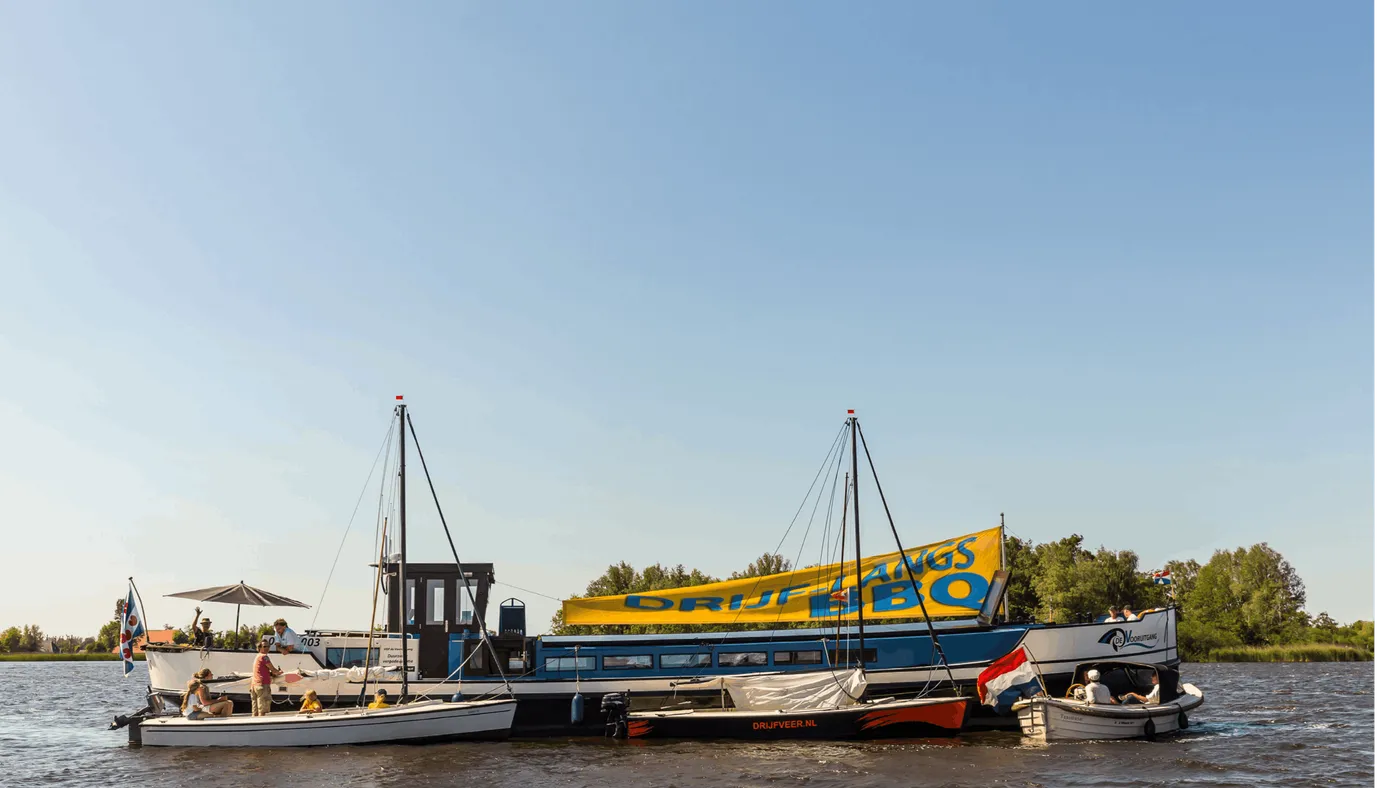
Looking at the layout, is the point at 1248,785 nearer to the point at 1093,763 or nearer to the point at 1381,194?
the point at 1093,763

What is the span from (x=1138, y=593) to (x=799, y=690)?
71656 mm

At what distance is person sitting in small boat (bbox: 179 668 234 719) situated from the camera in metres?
34.9

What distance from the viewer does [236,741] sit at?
33750mm

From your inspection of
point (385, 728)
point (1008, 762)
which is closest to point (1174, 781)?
point (1008, 762)

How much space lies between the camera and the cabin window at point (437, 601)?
39.1 meters

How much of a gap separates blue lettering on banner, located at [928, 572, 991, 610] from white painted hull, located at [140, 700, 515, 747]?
1618 cm

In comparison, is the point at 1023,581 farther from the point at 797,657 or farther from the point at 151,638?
the point at 151,638

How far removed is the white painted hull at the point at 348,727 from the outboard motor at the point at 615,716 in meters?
3.41

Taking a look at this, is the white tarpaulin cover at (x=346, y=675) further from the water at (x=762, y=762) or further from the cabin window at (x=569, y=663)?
the cabin window at (x=569, y=663)

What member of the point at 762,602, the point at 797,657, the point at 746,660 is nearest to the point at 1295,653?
the point at 762,602

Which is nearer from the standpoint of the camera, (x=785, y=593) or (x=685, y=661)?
(x=685, y=661)

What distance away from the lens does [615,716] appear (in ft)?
114

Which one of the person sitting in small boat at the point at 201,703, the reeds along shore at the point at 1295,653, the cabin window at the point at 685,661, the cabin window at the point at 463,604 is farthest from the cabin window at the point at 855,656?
the reeds along shore at the point at 1295,653

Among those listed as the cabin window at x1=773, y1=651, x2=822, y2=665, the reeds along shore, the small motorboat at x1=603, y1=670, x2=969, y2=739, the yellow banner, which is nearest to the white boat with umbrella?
the small motorboat at x1=603, y1=670, x2=969, y2=739
